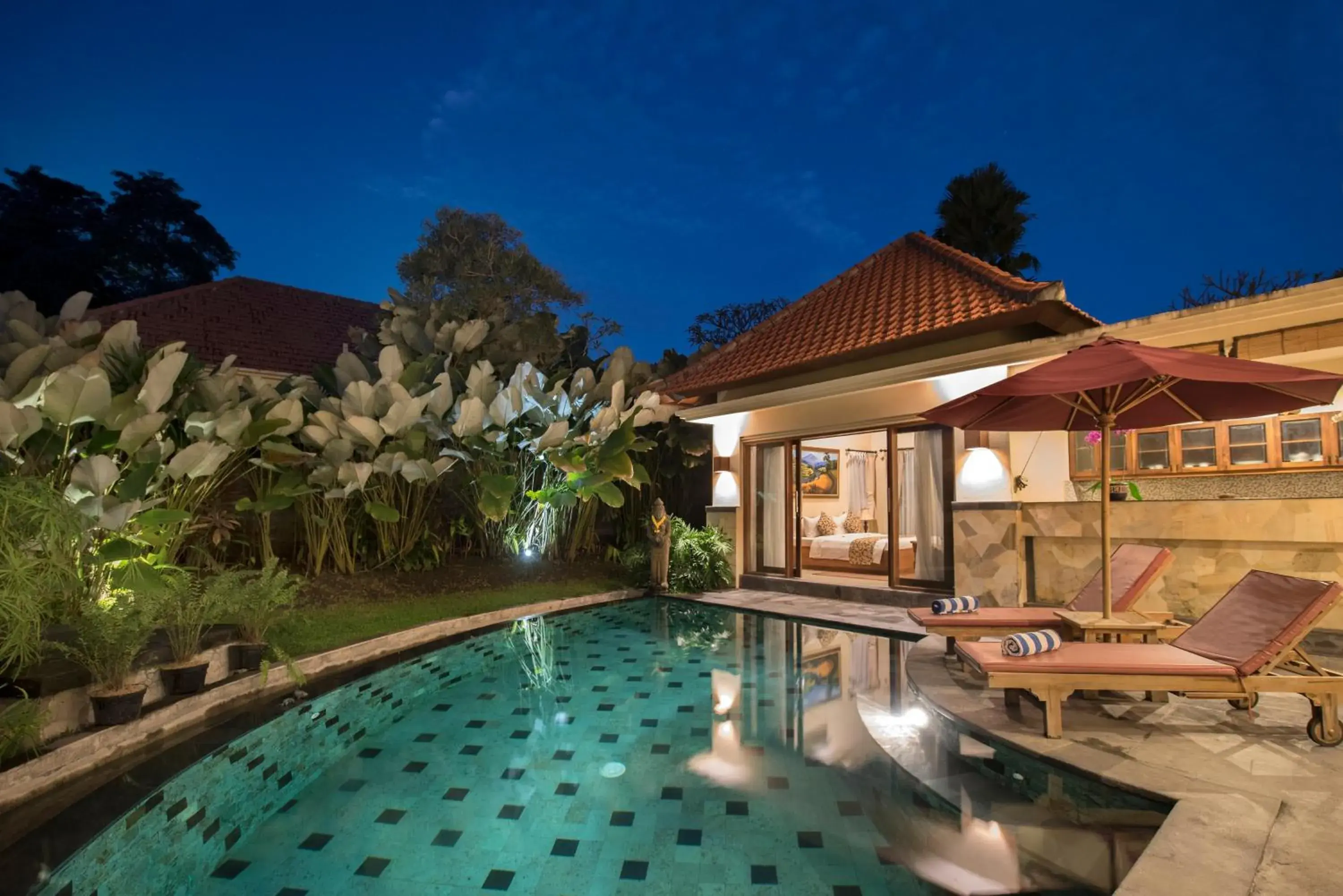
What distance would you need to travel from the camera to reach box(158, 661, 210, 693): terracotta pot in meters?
4.50

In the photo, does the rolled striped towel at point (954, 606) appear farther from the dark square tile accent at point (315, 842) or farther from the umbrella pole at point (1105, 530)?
the dark square tile accent at point (315, 842)

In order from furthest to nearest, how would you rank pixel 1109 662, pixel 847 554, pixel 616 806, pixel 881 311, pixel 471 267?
pixel 471 267 < pixel 847 554 < pixel 881 311 < pixel 1109 662 < pixel 616 806

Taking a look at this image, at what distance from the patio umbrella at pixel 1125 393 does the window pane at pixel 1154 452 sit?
9.07 feet

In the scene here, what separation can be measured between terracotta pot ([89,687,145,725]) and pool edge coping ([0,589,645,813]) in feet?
0.18

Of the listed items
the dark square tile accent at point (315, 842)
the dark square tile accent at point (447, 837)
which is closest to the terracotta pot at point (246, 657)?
the dark square tile accent at point (315, 842)

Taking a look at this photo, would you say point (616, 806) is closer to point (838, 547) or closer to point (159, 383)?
point (159, 383)

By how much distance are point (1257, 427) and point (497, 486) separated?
8.08m

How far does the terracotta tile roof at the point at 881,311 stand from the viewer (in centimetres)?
762

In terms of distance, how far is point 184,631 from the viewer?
15.3ft

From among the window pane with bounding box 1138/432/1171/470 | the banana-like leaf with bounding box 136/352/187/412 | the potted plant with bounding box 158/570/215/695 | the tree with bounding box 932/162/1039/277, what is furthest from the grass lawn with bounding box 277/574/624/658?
the tree with bounding box 932/162/1039/277

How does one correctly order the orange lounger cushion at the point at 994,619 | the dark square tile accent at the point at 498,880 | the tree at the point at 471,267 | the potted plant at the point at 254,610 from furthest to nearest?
the tree at the point at 471,267, the potted plant at the point at 254,610, the orange lounger cushion at the point at 994,619, the dark square tile accent at the point at 498,880

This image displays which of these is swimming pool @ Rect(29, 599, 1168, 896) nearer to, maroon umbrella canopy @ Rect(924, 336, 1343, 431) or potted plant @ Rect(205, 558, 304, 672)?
potted plant @ Rect(205, 558, 304, 672)

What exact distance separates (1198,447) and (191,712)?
9.31 m

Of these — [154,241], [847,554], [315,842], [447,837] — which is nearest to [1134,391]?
[447,837]
